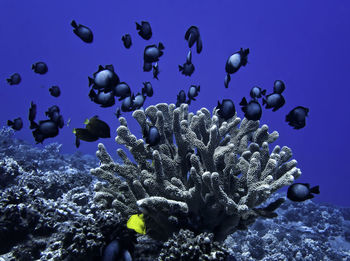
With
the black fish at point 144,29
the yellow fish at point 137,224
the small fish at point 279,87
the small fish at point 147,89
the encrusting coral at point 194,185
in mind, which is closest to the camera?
the yellow fish at point 137,224

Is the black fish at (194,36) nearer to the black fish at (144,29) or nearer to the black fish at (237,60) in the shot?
the black fish at (237,60)

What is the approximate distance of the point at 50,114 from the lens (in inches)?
228

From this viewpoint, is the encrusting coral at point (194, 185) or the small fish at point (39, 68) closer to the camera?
the encrusting coral at point (194, 185)

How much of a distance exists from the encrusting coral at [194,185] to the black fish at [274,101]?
5.54ft

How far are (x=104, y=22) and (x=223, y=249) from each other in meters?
188

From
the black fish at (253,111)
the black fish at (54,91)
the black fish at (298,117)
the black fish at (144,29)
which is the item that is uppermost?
the black fish at (144,29)

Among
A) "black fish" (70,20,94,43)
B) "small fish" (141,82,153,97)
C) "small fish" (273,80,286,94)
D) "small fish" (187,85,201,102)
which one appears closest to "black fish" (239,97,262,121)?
"small fish" (273,80,286,94)

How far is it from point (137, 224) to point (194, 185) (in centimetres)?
104

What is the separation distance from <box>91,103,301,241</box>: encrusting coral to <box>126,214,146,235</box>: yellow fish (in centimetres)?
11

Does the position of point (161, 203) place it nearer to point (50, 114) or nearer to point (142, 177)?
point (142, 177)

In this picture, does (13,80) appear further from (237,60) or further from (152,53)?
(237,60)

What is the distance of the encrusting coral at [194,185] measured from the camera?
3229mm

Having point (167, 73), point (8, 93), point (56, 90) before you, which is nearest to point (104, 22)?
point (167, 73)

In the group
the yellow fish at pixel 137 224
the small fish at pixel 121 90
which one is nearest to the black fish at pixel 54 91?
the small fish at pixel 121 90
